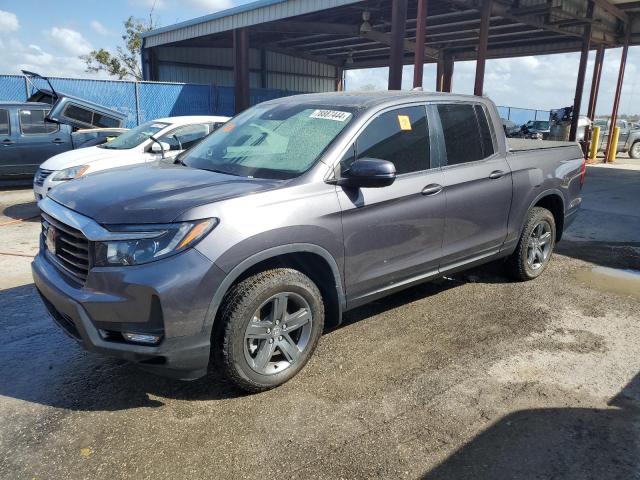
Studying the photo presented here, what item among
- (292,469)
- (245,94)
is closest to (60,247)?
(292,469)

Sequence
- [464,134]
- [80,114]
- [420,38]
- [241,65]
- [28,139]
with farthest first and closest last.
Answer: [241,65] → [420,38] → [28,139] → [80,114] → [464,134]

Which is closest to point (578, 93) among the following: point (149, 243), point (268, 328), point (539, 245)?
point (539, 245)

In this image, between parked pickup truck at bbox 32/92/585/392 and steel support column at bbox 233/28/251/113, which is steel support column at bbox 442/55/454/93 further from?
parked pickup truck at bbox 32/92/585/392

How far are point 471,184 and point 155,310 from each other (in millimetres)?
2700

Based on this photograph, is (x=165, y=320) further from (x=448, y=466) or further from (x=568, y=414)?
(x=568, y=414)

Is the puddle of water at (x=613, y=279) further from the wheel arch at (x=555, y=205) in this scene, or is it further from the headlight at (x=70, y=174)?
the headlight at (x=70, y=174)

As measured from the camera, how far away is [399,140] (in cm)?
371

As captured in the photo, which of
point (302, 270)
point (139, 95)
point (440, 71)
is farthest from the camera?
point (440, 71)

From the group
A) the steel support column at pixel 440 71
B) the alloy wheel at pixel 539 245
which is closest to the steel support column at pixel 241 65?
the steel support column at pixel 440 71

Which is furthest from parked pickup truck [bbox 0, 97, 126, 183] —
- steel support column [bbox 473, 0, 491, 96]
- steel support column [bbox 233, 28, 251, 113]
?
steel support column [bbox 473, 0, 491, 96]

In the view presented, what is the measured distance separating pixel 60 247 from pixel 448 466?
97.9 inches

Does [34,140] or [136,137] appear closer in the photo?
[136,137]

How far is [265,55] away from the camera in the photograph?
27.8 m

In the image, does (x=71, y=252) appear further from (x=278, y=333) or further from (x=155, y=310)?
(x=278, y=333)
